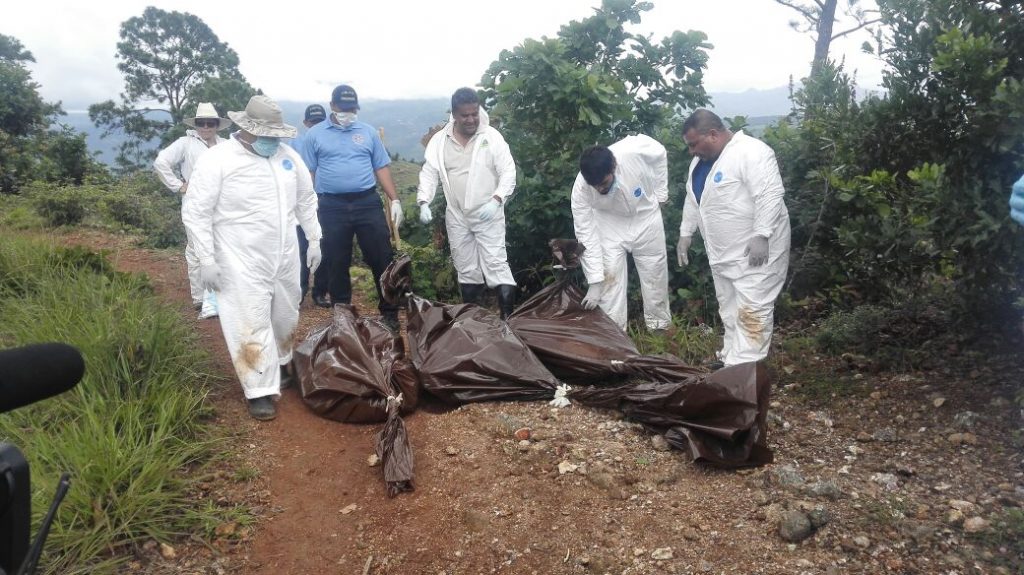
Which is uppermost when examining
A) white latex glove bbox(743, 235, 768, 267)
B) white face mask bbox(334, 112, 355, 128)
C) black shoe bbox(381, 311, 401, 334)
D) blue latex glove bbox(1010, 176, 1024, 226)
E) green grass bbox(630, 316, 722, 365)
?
white face mask bbox(334, 112, 355, 128)

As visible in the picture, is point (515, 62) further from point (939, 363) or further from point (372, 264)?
point (939, 363)

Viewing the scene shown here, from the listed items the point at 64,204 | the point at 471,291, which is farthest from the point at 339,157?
the point at 64,204

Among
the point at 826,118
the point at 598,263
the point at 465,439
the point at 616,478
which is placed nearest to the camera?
the point at 616,478

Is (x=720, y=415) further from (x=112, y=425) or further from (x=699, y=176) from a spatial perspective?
(x=112, y=425)

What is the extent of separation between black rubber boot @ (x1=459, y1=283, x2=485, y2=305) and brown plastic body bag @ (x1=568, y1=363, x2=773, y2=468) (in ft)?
7.16

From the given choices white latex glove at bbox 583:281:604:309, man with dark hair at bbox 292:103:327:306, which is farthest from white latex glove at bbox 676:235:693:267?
man with dark hair at bbox 292:103:327:306

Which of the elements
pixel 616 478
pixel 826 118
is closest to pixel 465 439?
pixel 616 478

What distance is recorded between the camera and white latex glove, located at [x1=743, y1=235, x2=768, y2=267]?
12.1 ft

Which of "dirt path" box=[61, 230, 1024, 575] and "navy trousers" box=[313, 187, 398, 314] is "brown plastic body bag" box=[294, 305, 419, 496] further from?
"navy trousers" box=[313, 187, 398, 314]

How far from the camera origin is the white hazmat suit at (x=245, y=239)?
3.46 meters

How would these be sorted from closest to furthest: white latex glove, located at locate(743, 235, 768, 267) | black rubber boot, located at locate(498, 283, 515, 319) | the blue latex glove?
1. the blue latex glove
2. white latex glove, located at locate(743, 235, 768, 267)
3. black rubber boot, located at locate(498, 283, 515, 319)

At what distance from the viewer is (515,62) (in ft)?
17.8

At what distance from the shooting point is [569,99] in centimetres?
523

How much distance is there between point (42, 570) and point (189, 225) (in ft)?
5.44
